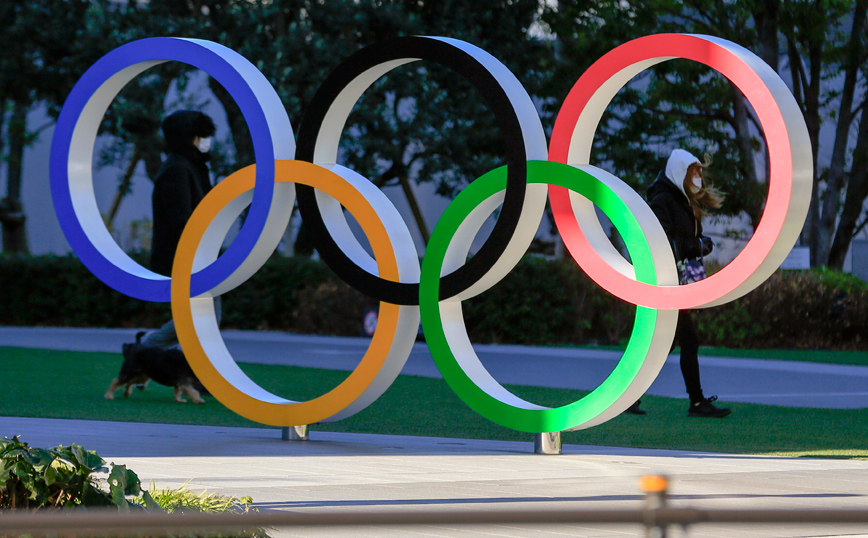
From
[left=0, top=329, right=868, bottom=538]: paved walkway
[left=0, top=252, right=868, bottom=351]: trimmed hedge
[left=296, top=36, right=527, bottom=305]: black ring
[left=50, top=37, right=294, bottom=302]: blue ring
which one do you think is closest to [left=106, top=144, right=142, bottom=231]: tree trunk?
[left=0, top=252, right=868, bottom=351]: trimmed hedge

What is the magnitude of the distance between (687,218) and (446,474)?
12.0 ft

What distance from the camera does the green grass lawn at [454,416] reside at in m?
7.93

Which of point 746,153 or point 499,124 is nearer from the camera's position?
point 499,124

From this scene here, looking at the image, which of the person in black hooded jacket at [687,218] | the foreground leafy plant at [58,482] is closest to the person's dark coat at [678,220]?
the person in black hooded jacket at [687,218]

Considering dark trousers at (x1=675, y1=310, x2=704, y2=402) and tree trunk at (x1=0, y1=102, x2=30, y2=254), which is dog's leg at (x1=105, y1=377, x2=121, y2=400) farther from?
tree trunk at (x1=0, y1=102, x2=30, y2=254)

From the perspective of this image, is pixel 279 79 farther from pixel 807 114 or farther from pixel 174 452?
pixel 174 452

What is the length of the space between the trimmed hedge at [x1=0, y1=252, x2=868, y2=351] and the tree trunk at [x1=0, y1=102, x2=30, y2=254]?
32.4 ft

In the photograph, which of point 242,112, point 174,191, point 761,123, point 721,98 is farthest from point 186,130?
point 721,98

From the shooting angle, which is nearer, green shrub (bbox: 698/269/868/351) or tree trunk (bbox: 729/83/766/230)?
green shrub (bbox: 698/269/868/351)

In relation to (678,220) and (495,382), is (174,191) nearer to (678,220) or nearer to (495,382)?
(495,382)

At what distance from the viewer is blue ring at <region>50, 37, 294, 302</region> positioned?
808cm

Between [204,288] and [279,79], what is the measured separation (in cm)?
1311

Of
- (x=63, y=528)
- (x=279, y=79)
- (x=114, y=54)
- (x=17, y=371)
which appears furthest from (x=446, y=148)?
(x=63, y=528)

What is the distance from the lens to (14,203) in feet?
92.4
